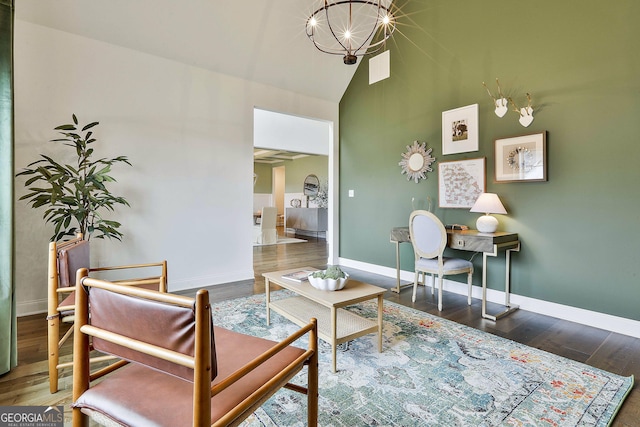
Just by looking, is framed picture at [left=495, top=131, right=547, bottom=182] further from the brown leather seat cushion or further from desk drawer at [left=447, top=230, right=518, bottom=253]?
the brown leather seat cushion

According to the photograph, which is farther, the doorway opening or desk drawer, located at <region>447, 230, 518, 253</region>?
the doorway opening

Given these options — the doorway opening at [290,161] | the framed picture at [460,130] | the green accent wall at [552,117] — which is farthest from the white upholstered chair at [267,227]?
the framed picture at [460,130]

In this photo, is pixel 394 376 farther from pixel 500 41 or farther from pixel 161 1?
pixel 161 1

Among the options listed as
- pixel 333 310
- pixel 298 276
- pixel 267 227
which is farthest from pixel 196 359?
pixel 267 227

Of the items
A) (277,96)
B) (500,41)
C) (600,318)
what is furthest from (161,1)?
(600,318)

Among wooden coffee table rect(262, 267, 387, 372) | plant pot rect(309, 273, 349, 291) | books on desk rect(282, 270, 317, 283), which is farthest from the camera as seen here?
books on desk rect(282, 270, 317, 283)

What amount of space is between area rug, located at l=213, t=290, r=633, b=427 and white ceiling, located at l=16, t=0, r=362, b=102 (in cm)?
320

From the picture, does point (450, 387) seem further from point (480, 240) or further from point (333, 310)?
point (480, 240)

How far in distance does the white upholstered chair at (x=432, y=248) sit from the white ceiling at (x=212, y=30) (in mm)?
2690

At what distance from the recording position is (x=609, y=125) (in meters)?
2.67

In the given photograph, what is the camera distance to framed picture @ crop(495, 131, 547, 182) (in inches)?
118

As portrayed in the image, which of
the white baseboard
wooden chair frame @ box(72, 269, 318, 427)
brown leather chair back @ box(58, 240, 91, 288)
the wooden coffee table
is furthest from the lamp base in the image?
brown leather chair back @ box(58, 240, 91, 288)

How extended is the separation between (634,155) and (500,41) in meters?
1.67

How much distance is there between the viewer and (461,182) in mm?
3672
